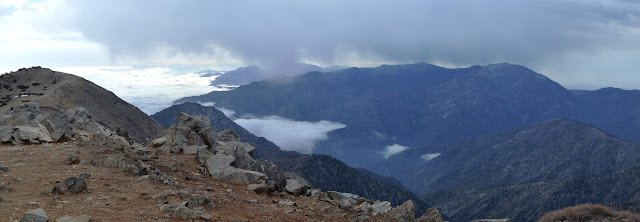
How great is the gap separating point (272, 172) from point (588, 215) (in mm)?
20087

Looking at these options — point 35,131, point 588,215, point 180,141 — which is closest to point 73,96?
point 35,131

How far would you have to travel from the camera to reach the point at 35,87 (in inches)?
5541

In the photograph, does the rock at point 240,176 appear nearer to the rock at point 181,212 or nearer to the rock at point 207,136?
the rock at point 181,212

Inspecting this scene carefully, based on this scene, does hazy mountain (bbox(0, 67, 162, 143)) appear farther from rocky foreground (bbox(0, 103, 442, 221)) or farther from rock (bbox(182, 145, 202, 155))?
rock (bbox(182, 145, 202, 155))

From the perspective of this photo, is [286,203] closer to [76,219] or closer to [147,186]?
[147,186]

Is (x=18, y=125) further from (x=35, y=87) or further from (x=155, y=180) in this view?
(x=35, y=87)

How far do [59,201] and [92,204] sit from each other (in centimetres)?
133

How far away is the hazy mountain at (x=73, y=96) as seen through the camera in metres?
120

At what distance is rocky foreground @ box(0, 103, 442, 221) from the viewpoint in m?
18.8

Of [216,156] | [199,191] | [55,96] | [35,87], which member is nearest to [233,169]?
[216,156]

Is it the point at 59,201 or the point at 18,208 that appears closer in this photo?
the point at 18,208

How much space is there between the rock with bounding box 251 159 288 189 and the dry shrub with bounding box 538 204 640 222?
16591 millimetres

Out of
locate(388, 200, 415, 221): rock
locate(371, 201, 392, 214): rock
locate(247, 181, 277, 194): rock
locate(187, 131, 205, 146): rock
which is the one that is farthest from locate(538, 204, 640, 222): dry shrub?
locate(187, 131, 205, 146): rock

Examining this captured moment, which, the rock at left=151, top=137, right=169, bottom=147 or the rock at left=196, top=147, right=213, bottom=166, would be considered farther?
the rock at left=151, top=137, right=169, bottom=147
